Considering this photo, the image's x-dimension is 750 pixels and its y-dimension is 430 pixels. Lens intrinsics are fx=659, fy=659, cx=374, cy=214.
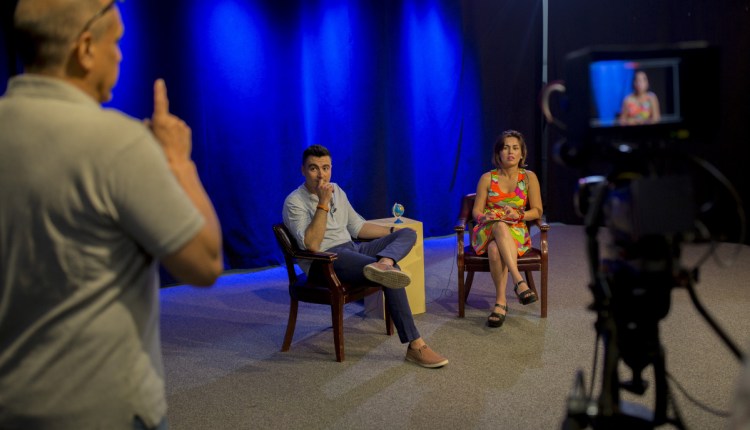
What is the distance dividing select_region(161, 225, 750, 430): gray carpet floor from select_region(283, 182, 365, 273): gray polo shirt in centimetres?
55

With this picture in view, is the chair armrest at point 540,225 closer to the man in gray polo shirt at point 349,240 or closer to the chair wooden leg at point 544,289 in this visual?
the chair wooden leg at point 544,289

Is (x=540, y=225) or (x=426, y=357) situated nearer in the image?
(x=426, y=357)

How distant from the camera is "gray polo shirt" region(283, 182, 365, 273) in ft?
11.6

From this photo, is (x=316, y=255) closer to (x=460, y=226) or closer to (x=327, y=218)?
(x=327, y=218)

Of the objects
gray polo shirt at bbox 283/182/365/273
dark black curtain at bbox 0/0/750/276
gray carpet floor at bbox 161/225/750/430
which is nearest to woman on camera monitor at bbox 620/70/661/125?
gray carpet floor at bbox 161/225/750/430

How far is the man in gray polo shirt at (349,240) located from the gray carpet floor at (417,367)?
0.64 ft

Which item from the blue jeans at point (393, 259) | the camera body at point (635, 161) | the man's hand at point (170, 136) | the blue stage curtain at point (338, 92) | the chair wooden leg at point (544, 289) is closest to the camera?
the man's hand at point (170, 136)

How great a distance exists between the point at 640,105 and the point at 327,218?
2.47 meters

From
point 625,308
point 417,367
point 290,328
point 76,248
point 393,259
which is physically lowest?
point 417,367

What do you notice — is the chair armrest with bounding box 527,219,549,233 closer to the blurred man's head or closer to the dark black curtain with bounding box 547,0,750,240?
the dark black curtain with bounding box 547,0,750,240

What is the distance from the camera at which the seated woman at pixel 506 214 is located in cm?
397

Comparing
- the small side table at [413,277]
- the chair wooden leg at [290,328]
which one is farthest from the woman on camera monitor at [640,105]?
the small side table at [413,277]

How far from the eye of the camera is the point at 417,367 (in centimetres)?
324

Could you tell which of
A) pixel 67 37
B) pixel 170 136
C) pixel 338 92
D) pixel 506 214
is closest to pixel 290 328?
pixel 506 214
